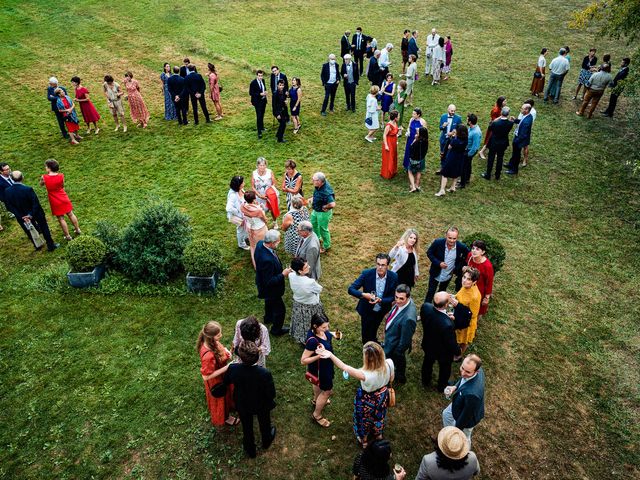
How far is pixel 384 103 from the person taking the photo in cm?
1547

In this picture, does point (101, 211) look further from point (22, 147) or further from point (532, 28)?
point (532, 28)

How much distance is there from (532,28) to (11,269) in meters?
24.6

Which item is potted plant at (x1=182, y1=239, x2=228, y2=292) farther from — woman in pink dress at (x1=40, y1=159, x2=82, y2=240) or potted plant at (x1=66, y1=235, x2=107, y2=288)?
woman in pink dress at (x1=40, y1=159, x2=82, y2=240)

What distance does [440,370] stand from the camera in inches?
282

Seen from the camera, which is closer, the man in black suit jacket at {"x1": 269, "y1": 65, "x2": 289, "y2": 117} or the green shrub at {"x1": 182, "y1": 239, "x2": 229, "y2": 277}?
the green shrub at {"x1": 182, "y1": 239, "x2": 229, "y2": 277}

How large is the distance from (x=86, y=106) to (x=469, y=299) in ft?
44.0

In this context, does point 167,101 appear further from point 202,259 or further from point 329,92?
point 202,259

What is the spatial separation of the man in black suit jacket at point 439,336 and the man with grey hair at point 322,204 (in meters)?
3.56

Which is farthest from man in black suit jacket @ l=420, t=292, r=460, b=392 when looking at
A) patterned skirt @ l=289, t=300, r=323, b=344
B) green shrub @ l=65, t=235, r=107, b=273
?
green shrub @ l=65, t=235, r=107, b=273

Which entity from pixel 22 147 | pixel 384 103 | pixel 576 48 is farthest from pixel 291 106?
pixel 576 48

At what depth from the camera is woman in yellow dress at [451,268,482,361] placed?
706 cm

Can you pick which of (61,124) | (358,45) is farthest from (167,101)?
(358,45)

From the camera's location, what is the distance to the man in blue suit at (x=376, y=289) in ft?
23.4

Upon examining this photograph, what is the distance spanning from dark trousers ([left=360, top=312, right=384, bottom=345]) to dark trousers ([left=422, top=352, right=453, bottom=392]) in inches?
34.7
